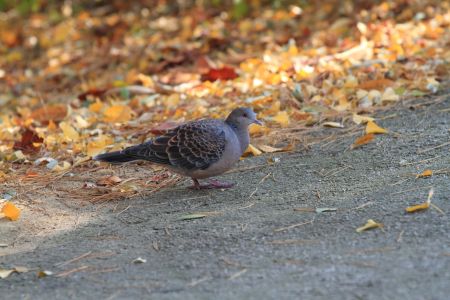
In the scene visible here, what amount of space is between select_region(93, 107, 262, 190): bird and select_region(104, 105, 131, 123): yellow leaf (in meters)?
1.61

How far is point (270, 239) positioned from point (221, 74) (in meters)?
3.77

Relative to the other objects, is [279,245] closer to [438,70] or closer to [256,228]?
[256,228]

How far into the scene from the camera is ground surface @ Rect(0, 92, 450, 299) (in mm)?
3219

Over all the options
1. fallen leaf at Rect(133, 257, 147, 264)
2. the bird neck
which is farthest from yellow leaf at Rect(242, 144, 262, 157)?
fallen leaf at Rect(133, 257, 147, 264)

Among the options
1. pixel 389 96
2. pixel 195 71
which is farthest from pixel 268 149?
pixel 195 71

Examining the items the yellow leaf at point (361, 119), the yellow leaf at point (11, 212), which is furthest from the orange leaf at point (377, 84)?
the yellow leaf at point (11, 212)

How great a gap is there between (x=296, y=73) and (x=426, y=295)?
160 inches

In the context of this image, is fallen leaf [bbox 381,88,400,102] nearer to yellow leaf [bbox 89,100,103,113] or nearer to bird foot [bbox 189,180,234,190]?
bird foot [bbox 189,180,234,190]

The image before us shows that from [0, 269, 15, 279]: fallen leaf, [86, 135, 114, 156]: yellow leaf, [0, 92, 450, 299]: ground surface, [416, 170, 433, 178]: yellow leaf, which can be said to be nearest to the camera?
[0, 92, 450, 299]: ground surface

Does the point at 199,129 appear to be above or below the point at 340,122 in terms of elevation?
above

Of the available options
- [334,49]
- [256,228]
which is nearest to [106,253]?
[256,228]

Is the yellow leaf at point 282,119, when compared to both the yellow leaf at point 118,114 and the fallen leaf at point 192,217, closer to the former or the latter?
the yellow leaf at point 118,114

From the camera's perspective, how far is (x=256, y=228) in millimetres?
3891

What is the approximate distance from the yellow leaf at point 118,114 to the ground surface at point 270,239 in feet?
5.01
